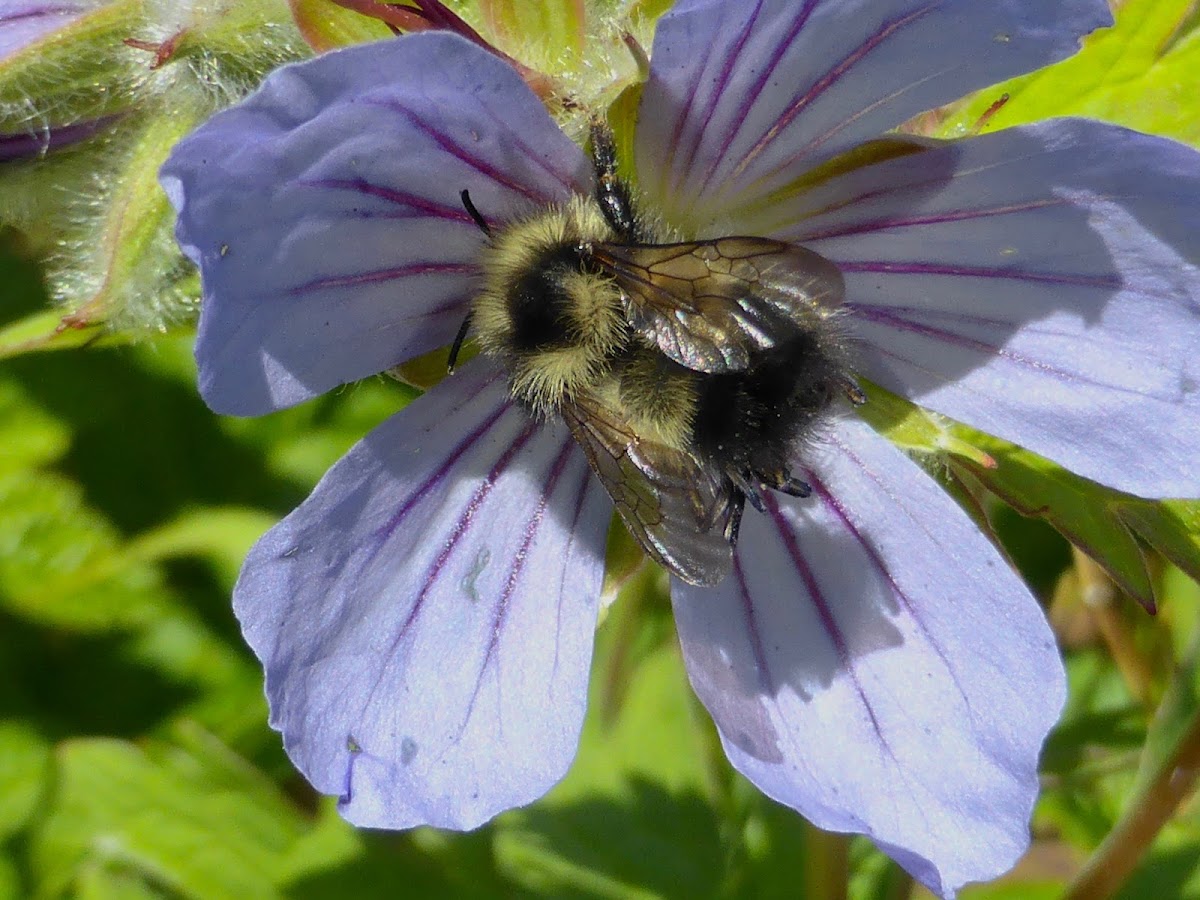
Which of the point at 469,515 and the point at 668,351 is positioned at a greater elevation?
the point at 668,351

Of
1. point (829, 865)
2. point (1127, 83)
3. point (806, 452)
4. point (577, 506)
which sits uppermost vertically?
point (1127, 83)

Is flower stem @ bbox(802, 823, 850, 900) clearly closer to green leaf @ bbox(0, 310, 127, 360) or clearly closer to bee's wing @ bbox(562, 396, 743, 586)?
bee's wing @ bbox(562, 396, 743, 586)

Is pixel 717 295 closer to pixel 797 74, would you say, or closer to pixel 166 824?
pixel 797 74

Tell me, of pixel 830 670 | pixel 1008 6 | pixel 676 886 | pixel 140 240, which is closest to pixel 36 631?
pixel 676 886

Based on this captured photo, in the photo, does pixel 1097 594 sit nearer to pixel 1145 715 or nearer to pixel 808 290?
pixel 1145 715

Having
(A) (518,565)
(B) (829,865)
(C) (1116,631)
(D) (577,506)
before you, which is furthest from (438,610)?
(C) (1116,631)

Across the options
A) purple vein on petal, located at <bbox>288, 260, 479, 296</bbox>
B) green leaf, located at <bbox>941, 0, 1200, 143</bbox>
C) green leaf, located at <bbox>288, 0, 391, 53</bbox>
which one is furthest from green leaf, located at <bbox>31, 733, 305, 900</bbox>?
green leaf, located at <bbox>941, 0, 1200, 143</bbox>
